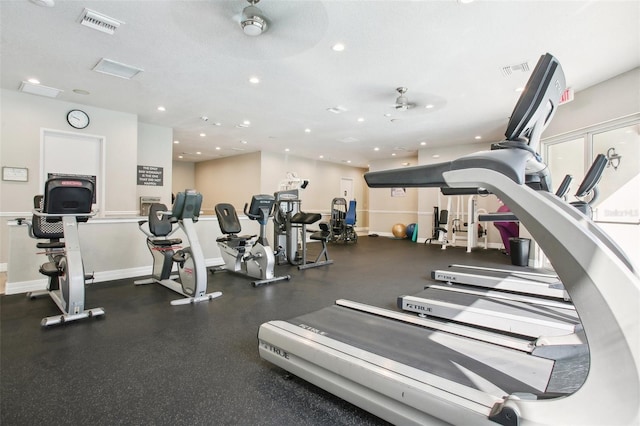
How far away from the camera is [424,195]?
9.70 metres

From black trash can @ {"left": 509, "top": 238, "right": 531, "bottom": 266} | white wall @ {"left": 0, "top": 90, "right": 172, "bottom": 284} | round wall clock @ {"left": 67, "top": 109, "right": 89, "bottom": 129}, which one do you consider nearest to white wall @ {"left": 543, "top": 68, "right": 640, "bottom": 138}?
black trash can @ {"left": 509, "top": 238, "right": 531, "bottom": 266}

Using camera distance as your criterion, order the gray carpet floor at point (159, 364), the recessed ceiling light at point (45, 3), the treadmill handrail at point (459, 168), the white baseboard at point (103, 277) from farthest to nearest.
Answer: the white baseboard at point (103, 277) → the recessed ceiling light at point (45, 3) → the gray carpet floor at point (159, 364) → the treadmill handrail at point (459, 168)

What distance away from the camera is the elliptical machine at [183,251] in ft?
11.5

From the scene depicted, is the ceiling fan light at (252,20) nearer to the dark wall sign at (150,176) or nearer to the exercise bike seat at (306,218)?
the exercise bike seat at (306,218)

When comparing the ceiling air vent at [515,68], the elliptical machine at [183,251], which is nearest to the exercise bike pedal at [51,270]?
the elliptical machine at [183,251]

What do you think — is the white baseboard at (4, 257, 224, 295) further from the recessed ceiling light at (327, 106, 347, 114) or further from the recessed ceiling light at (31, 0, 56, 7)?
the recessed ceiling light at (327, 106, 347, 114)

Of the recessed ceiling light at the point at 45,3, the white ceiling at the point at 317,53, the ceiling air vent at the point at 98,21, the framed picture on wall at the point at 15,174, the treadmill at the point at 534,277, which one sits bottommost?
the treadmill at the point at 534,277

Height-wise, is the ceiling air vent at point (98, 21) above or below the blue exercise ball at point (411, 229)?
above

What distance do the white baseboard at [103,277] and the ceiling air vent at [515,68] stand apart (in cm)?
530

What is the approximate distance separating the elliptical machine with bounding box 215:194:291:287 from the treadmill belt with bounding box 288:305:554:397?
7.28ft

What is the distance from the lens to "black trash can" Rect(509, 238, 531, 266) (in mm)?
5641

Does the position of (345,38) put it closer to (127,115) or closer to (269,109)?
(269,109)

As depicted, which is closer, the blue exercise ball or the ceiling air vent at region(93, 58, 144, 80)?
the ceiling air vent at region(93, 58, 144, 80)

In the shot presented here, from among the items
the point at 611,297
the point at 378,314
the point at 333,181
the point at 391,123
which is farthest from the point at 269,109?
the point at 333,181
